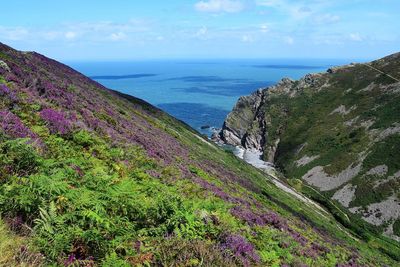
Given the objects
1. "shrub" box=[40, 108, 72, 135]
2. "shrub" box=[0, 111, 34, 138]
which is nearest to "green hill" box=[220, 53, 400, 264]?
"shrub" box=[40, 108, 72, 135]

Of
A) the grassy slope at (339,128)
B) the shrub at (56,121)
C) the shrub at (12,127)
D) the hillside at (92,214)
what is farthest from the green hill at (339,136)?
the shrub at (12,127)

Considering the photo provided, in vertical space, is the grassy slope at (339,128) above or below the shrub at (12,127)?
below

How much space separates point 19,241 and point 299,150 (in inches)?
5458

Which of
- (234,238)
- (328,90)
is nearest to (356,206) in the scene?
(328,90)

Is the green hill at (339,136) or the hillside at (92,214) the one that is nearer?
the hillside at (92,214)

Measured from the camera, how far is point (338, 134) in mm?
136250

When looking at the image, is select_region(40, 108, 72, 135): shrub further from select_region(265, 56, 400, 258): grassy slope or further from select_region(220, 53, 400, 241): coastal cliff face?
select_region(265, 56, 400, 258): grassy slope

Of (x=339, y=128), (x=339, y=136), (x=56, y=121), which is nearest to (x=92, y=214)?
(x=56, y=121)

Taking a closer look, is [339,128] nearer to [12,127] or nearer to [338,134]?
[338,134]

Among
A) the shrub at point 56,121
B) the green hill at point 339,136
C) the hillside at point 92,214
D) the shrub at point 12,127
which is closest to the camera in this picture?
the hillside at point 92,214

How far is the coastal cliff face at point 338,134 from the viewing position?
97.1 metres

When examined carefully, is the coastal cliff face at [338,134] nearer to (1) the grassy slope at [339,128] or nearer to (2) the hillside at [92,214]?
(1) the grassy slope at [339,128]

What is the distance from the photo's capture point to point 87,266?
6859 millimetres

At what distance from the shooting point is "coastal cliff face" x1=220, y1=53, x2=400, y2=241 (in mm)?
97062
